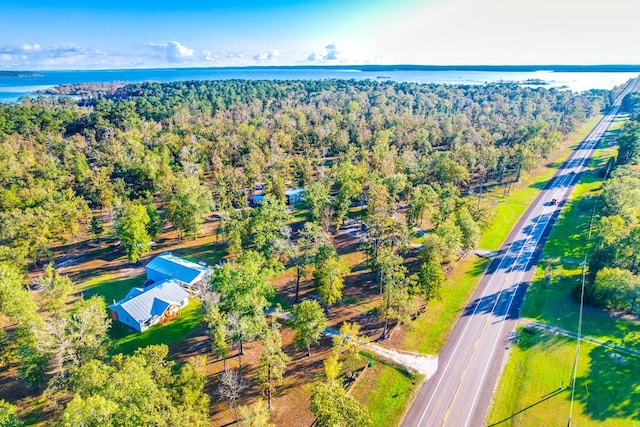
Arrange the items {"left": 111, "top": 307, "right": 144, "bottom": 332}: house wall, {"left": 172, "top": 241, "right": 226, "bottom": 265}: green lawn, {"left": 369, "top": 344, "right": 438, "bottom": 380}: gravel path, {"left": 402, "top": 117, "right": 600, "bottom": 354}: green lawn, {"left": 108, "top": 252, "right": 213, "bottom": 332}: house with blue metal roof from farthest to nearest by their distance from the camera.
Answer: {"left": 172, "top": 241, "right": 226, "bottom": 265}: green lawn < {"left": 108, "top": 252, "right": 213, "bottom": 332}: house with blue metal roof < {"left": 111, "top": 307, "right": 144, "bottom": 332}: house wall < {"left": 402, "top": 117, "right": 600, "bottom": 354}: green lawn < {"left": 369, "top": 344, "right": 438, "bottom": 380}: gravel path

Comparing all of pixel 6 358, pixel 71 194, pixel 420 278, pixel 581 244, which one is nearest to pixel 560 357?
pixel 420 278

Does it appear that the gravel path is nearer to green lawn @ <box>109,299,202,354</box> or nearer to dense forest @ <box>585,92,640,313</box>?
green lawn @ <box>109,299,202,354</box>

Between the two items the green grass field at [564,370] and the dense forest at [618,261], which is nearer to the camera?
the green grass field at [564,370]

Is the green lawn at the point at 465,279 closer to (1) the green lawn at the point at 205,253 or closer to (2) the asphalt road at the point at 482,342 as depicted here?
(2) the asphalt road at the point at 482,342

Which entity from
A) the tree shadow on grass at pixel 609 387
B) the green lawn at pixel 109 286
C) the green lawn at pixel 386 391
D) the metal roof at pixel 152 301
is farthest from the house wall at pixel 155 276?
the tree shadow on grass at pixel 609 387

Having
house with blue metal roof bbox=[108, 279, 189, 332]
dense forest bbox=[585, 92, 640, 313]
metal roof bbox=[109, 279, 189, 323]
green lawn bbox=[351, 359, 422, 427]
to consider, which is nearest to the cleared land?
green lawn bbox=[351, 359, 422, 427]
